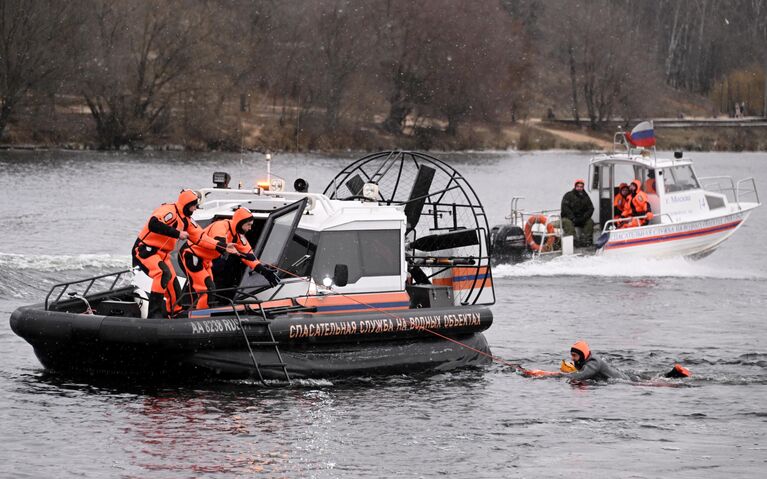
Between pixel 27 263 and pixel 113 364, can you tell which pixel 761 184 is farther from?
pixel 113 364

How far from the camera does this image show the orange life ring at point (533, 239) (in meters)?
27.4

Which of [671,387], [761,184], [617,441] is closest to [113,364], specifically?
[617,441]

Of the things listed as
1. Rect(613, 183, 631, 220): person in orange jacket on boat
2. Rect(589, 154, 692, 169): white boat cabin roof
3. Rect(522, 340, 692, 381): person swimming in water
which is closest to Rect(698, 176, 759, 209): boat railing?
Rect(589, 154, 692, 169): white boat cabin roof

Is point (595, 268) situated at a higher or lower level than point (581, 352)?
higher

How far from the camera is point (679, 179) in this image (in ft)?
94.7

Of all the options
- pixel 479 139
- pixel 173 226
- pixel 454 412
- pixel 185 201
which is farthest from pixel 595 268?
pixel 479 139

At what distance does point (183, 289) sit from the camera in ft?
51.5

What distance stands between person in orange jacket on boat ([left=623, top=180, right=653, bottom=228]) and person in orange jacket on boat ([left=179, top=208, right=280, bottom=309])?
13.9m

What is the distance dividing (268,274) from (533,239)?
13.5m

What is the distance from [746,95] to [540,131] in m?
23.6

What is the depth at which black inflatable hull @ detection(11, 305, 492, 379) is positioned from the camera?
14328 millimetres

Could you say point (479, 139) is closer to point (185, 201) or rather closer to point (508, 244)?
point (508, 244)

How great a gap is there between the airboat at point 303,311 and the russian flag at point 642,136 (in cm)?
1211

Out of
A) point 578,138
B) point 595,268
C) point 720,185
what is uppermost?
point 578,138
